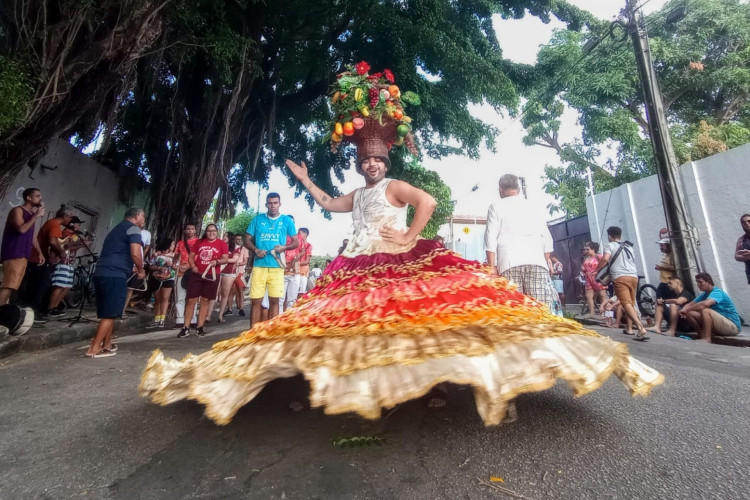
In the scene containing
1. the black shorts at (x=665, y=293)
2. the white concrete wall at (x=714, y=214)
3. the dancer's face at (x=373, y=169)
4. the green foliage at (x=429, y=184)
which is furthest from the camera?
the green foliage at (x=429, y=184)

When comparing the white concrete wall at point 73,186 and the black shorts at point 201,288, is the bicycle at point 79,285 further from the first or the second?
the black shorts at point 201,288

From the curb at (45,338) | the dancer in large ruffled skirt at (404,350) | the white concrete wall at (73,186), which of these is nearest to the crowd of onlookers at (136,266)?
the curb at (45,338)

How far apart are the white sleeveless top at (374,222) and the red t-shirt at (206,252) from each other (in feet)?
11.4

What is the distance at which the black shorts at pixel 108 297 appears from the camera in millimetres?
3576

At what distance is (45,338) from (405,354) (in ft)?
14.8

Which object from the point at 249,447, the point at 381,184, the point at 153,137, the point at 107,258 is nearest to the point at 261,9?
the point at 153,137

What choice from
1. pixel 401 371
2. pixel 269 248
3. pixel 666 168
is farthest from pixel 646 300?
pixel 401 371

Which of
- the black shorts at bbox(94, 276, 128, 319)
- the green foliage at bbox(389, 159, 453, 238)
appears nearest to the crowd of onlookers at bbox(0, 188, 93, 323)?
the black shorts at bbox(94, 276, 128, 319)

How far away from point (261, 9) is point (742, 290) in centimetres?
1056

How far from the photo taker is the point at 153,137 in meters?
9.05

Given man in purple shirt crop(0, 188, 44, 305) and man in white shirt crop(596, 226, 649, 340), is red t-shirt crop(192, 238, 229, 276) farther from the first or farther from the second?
man in white shirt crop(596, 226, 649, 340)

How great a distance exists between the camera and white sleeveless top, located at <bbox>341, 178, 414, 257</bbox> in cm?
234

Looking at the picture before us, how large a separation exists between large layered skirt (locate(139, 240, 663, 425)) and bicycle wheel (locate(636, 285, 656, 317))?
Result: 311 inches

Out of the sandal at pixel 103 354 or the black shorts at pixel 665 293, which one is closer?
the sandal at pixel 103 354
